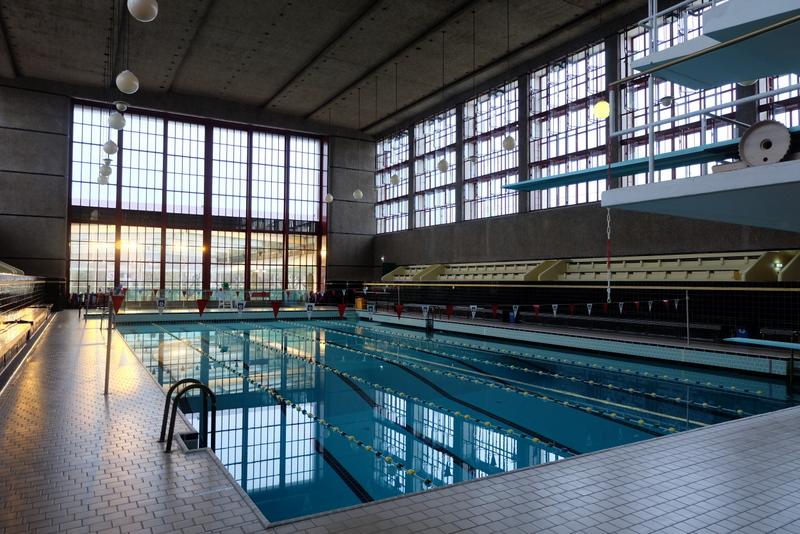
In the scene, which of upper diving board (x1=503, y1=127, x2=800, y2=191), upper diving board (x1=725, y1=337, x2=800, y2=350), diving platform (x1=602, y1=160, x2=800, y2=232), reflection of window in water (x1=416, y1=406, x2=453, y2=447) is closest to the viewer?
diving platform (x1=602, y1=160, x2=800, y2=232)

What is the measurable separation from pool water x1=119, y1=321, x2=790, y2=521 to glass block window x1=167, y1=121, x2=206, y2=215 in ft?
49.9

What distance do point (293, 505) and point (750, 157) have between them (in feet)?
14.5

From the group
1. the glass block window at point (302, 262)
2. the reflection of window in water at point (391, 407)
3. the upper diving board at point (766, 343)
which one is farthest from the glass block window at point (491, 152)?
the reflection of window in water at point (391, 407)

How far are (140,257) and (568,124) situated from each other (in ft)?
69.3

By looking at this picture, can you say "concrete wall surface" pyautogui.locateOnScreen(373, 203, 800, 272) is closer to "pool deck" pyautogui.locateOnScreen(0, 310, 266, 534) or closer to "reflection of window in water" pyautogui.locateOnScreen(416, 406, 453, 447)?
"reflection of window in water" pyautogui.locateOnScreen(416, 406, 453, 447)

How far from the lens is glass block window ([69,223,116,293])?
24656mm

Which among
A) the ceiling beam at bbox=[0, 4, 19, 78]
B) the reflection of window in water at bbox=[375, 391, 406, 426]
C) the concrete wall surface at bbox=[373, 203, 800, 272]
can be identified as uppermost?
the ceiling beam at bbox=[0, 4, 19, 78]

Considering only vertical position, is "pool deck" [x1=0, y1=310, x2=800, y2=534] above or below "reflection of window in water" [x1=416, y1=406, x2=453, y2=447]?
above

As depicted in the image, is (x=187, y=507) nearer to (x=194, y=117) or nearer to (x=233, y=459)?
(x=233, y=459)

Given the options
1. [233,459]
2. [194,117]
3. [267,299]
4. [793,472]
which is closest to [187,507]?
[233,459]

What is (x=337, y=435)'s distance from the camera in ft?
20.4

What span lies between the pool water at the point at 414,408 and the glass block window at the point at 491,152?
389 inches

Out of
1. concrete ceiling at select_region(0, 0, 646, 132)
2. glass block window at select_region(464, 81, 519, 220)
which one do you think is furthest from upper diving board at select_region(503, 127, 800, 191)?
concrete ceiling at select_region(0, 0, 646, 132)

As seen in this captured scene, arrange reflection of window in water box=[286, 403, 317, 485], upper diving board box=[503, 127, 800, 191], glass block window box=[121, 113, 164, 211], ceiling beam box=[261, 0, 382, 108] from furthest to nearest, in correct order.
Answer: glass block window box=[121, 113, 164, 211] → ceiling beam box=[261, 0, 382, 108] → upper diving board box=[503, 127, 800, 191] → reflection of window in water box=[286, 403, 317, 485]
